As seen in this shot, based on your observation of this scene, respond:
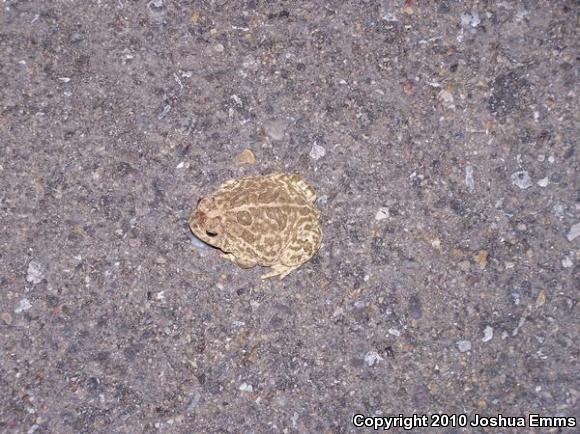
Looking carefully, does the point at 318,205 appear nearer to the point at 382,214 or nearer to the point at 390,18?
the point at 382,214

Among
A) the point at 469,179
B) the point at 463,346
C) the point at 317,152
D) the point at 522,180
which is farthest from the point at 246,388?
the point at 522,180

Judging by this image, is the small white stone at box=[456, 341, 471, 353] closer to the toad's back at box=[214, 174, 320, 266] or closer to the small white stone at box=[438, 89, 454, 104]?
the toad's back at box=[214, 174, 320, 266]

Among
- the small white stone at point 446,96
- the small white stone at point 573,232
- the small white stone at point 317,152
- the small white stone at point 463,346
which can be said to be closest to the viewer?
the small white stone at point 463,346

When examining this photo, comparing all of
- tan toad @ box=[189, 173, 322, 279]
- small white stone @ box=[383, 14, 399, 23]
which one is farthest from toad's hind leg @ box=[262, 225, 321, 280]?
small white stone @ box=[383, 14, 399, 23]

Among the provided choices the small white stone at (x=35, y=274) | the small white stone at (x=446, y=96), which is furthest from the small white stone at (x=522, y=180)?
the small white stone at (x=35, y=274)

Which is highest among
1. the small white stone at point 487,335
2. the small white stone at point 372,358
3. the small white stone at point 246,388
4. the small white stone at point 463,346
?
the small white stone at point 487,335

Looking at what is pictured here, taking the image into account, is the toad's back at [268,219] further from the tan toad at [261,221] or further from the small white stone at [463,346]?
the small white stone at [463,346]

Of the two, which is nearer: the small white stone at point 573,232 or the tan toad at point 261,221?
the tan toad at point 261,221
